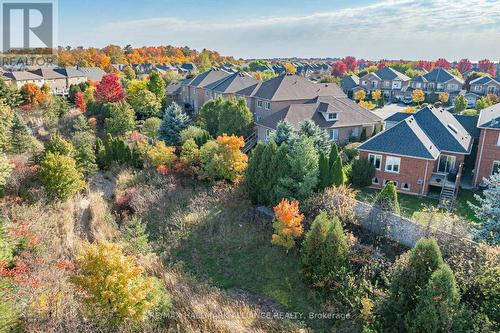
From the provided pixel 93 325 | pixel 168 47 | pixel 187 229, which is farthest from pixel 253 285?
pixel 168 47

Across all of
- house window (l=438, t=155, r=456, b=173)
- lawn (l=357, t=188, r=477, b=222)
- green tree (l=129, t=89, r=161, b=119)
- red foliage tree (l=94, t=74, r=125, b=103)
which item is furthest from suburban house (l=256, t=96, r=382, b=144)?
red foliage tree (l=94, t=74, r=125, b=103)

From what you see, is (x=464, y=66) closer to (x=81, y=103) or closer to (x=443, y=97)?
(x=443, y=97)

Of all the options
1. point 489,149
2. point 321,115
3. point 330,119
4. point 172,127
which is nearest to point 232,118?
point 172,127

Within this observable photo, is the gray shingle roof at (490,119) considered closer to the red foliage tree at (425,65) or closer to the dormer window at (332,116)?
the dormer window at (332,116)

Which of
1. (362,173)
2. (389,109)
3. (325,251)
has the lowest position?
(325,251)

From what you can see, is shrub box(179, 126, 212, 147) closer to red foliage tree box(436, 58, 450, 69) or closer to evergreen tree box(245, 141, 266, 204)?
evergreen tree box(245, 141, 266, 204)

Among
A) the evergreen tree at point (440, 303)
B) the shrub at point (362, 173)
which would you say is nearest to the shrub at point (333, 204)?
the shrub at point (362, 173)
